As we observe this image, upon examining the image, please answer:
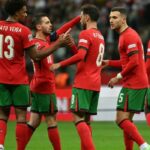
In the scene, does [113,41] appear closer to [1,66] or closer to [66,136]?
[66,136]

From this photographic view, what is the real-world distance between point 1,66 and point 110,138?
15.1 ft

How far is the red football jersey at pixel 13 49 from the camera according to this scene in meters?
10.4

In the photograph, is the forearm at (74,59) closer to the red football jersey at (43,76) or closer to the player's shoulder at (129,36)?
the player's shoulder at (129,36)

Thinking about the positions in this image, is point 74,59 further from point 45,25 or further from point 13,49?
point 45,25

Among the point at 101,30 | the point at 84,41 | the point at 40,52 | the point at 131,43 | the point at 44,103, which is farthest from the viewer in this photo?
the point at 101,30

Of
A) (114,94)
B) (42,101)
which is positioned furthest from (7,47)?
(114,94)

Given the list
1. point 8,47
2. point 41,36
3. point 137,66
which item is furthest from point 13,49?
point 137,66

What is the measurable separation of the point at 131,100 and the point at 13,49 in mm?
1964

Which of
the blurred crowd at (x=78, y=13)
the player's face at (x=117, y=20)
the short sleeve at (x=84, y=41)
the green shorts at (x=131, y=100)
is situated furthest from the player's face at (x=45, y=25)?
the blurred crowd at (x=78, y=13)

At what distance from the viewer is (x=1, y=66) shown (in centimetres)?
1052

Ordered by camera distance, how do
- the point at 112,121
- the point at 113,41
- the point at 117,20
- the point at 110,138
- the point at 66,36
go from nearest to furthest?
the point at 66,36, the point at 117,20, the point at 110,138, the point at 112,121, the point at 113,41

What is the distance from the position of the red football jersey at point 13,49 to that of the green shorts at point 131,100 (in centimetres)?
157

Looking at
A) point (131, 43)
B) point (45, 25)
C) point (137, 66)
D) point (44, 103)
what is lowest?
point (44, 103)

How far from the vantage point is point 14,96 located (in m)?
10.6
